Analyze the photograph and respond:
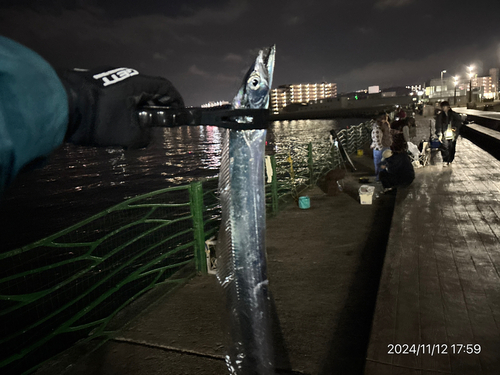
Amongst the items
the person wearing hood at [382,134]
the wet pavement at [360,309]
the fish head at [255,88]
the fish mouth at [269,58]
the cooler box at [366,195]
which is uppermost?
the fish mouth at [269,58]

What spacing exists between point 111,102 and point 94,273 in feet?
24.7

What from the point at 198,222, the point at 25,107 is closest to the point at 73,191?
the point at 198,222

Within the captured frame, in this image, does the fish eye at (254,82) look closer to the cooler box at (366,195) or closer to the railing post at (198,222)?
the railing post at (198,222)

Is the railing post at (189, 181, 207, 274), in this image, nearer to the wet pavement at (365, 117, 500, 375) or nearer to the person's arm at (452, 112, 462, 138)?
the wet pavement at (365, 117, 500, 375)

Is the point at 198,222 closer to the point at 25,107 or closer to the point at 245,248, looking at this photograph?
the point at 245,248

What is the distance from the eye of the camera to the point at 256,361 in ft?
6.14

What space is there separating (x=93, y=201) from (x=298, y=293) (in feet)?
53.0

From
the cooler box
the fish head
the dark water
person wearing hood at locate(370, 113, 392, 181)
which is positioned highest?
the fish head

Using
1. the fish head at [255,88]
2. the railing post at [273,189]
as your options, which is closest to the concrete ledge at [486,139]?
the railing post at [273,189]

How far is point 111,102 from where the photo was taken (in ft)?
4.71

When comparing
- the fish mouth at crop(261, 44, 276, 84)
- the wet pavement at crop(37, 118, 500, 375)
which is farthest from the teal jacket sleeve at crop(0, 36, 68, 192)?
the wet pavement at crop(37, 118, 500, 375)

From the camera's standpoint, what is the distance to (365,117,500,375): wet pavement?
2475mm

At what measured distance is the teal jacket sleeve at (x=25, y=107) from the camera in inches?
38.3

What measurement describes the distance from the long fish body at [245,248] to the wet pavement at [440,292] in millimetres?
1075
